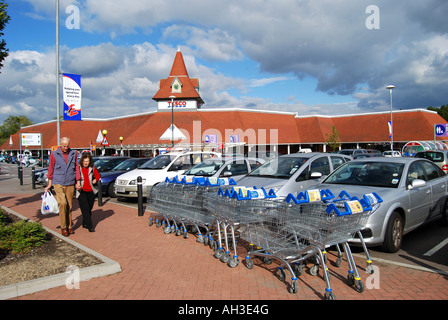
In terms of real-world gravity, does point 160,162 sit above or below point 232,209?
above

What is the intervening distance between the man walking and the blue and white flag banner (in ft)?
14.8

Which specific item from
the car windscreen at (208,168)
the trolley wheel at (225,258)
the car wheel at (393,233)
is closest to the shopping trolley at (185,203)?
the trolley wheel at (225,258)

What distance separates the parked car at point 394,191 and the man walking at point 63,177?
5461 millimetres

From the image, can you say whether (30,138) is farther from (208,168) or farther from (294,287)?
(294,287)

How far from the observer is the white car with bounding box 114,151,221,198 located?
12.1 metres

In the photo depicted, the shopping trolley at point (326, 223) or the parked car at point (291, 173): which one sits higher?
the parked car at point (291, 173)

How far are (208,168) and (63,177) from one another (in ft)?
15.2

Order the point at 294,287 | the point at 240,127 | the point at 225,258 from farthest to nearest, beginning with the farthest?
1. the point at 240,127
2. the point at 225,258
3. the point at 294,287

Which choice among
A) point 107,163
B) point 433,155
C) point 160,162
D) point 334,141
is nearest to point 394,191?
point 160,162

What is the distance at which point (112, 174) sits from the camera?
48.5ft

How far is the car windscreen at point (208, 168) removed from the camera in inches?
417

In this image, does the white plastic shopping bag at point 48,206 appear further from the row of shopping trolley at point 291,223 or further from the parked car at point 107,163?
the parked car at point 107,163

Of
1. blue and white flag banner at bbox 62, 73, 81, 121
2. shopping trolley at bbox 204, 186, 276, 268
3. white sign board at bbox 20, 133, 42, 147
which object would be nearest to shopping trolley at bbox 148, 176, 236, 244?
shopping trolley at bbox 204, 186, 276, 268

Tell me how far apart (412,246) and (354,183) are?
1.62 metres
